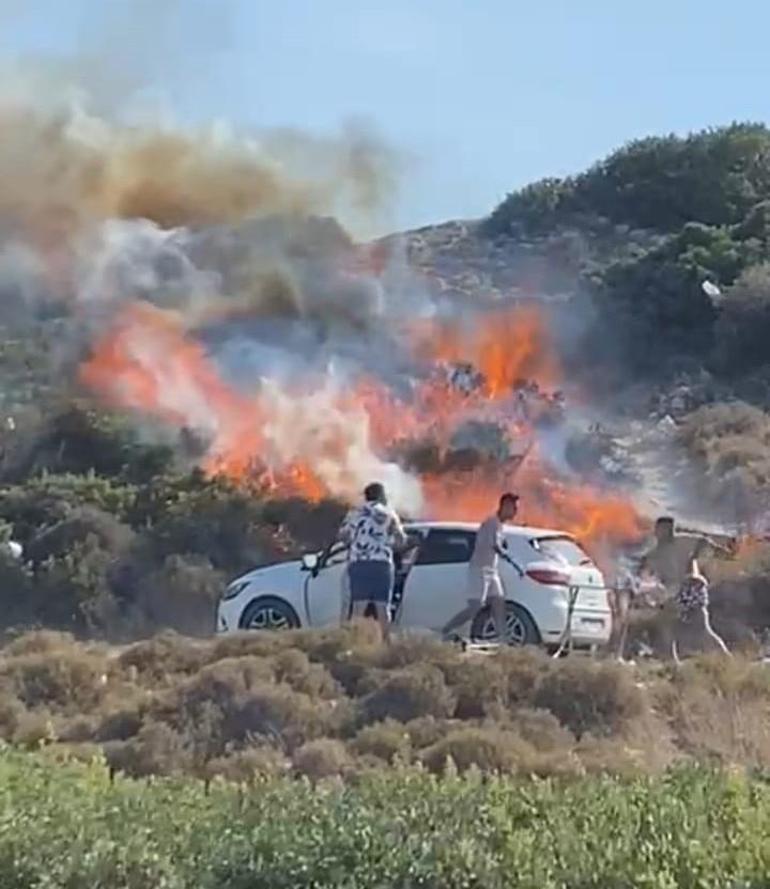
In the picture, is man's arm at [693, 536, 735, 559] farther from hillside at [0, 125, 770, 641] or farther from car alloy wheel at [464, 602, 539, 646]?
car alloy wheel at [464, 602, 539, 646]

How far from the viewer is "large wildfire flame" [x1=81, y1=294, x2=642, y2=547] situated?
3197 cm

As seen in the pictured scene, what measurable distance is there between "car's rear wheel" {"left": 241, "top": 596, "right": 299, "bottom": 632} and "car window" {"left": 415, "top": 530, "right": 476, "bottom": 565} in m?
1.33

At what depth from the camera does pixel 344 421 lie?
110ft

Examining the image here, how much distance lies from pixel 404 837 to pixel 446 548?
1194 cm

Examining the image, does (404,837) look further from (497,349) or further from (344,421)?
(497,349)

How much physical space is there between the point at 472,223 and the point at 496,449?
3131 centimetres

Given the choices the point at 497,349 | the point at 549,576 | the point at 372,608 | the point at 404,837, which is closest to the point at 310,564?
the point at 549,576

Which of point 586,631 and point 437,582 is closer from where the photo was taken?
point 586,631

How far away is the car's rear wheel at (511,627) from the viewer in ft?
60.2

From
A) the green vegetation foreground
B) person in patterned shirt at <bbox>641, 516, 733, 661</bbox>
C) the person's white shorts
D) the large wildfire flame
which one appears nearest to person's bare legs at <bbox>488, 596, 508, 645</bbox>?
the person's white shorts

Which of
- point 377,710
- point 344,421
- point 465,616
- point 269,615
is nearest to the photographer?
point 377,710

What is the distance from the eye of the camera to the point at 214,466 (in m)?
34.3

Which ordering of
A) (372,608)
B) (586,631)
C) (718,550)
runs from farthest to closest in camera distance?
1. (718,550)
2. (586,631)
3. (372,608)

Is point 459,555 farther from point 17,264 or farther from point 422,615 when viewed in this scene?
point 17,264
